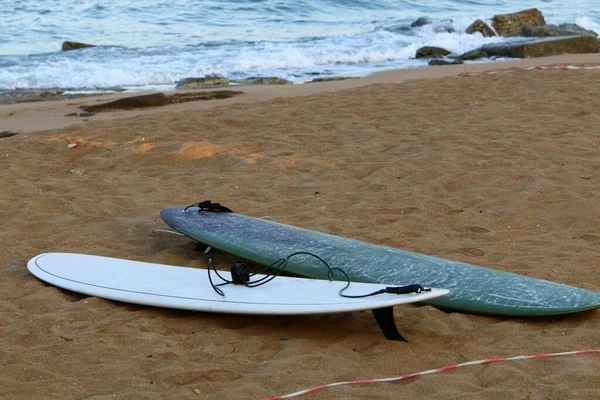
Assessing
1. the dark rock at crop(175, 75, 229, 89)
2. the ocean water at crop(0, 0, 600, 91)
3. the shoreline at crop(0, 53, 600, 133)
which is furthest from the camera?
the ocean water at crop(0, 0, 600, 91)

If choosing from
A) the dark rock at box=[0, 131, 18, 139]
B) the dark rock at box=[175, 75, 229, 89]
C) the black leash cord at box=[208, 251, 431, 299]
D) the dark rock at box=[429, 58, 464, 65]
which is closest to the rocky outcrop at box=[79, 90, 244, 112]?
the dark rock at box=[0, 131, 18, 139]

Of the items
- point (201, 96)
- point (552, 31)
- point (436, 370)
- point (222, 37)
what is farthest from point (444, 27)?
point (436, 370)

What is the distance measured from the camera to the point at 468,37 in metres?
15.2

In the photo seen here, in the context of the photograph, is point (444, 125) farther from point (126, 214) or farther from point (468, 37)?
point (468, 37)

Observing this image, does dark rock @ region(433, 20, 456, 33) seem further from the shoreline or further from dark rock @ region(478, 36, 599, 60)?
the shoreline

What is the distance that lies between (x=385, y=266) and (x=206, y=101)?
578 centimetres

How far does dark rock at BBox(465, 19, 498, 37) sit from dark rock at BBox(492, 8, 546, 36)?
0.22 metres

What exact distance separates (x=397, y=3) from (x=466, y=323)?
19.3m

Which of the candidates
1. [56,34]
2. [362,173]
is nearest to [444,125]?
[362,173]

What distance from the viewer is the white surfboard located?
2.99 m

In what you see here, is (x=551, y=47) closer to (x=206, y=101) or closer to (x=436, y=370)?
(x=206, y=101)

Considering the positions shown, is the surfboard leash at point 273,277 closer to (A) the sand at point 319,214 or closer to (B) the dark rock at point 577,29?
(A) the sand at point 319,214

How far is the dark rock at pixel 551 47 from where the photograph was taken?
12.1m

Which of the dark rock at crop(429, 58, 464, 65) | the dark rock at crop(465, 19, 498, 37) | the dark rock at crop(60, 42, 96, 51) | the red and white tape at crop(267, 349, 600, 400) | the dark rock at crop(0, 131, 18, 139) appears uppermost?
the red and white tape at crop(267, 349, 600, 400)
